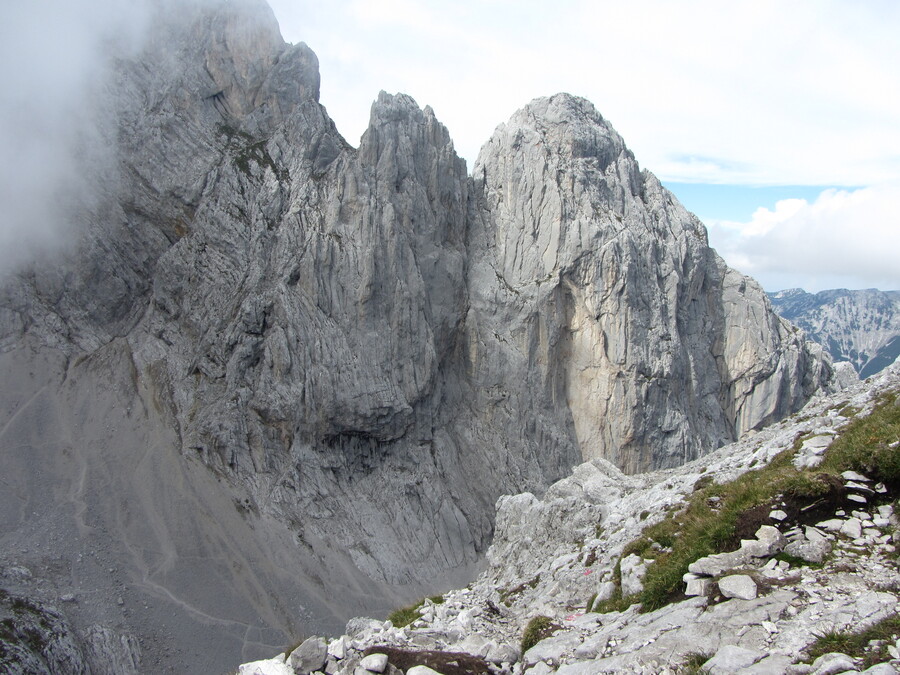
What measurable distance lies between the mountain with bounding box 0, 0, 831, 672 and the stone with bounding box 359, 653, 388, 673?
4620 cm

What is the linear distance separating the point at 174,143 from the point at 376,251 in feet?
92.0

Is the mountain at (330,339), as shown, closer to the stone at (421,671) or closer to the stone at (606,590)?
the stone at (606,590)

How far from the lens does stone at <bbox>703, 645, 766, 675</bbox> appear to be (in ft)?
25.0

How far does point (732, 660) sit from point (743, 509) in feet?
15.3

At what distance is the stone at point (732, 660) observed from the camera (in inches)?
300

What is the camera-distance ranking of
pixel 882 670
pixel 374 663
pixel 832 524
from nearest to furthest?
pixel 882 670 → pixel 832 524 → pixel 374 663

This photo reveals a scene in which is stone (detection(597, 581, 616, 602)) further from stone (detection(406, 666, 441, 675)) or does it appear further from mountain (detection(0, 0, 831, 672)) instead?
mountain (detection(0, 0, 831, 672))

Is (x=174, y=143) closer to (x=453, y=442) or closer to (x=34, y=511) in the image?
(x=34, y=511)

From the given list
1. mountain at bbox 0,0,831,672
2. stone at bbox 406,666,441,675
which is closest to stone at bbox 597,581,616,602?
stone at bbox 406,666,441,675

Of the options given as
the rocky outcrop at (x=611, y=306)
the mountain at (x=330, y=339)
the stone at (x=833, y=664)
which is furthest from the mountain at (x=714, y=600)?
the rocky outcrop at (x=611, y=306)

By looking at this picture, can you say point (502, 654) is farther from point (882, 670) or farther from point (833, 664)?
point (882, 670)

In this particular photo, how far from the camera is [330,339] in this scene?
63.2 m

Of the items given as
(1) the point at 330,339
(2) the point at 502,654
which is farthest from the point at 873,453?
(1) the point at 330,339

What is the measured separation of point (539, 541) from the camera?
24891 mm
